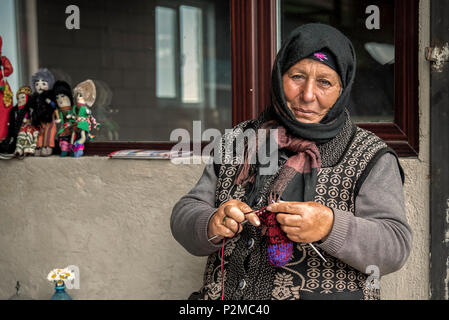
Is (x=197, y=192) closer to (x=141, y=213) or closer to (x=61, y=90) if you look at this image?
(x=141, y=213)

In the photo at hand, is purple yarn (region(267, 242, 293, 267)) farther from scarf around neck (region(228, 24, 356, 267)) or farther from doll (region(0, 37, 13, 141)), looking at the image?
doll (region(0, 37, 13, 141))

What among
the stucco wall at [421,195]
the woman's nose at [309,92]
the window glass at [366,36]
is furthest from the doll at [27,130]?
the stucco wall at [421,195]

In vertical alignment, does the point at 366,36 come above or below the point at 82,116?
above

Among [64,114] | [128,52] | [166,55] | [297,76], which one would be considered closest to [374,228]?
[297,76]

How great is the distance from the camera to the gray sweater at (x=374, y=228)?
130cm

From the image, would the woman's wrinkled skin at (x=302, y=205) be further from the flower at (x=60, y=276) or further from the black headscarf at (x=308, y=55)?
the flower at (x=60, y=276)

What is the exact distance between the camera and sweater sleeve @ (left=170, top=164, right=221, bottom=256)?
151cm

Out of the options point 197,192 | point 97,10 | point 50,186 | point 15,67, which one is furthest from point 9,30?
point 197,192

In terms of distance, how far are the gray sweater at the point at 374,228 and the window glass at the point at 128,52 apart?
145 cm

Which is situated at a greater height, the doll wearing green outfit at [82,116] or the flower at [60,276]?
the doll wearing green outfit at [82,116]

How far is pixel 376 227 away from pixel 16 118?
2553 mm

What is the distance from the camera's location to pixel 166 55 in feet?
16.4

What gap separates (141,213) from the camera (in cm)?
271

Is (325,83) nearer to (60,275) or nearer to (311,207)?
(311,207)
